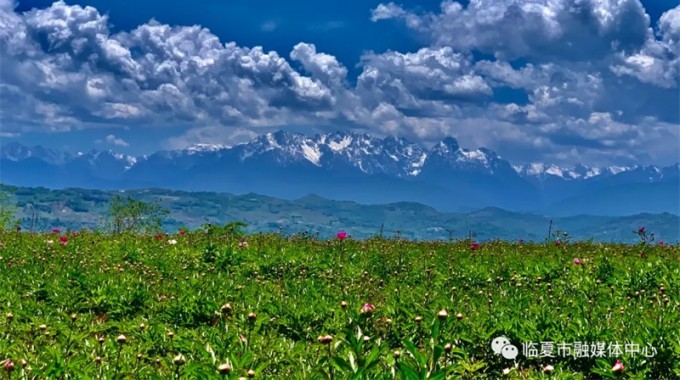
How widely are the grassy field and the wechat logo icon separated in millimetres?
34

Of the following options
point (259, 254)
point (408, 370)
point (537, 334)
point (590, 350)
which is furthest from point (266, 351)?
point (259, 254)

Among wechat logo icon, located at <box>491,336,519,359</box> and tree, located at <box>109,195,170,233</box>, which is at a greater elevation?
tree, located at <box>109,195,170,233</box>

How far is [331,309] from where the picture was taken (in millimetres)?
8977

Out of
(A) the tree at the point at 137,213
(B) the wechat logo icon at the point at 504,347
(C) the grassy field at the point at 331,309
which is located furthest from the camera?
(A) the tree at the point at 137,213

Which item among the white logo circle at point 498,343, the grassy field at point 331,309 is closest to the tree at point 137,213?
the grassy field at point 331,309

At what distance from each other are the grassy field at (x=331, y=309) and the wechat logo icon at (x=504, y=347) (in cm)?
3

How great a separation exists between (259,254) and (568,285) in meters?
6.76

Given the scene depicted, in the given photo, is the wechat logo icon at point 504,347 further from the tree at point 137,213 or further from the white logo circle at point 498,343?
the tree at point 137,213

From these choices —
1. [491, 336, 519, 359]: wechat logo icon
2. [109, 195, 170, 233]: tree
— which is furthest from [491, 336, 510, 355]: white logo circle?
[109, 195, 170, 233]: tree

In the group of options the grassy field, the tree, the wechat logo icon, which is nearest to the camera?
the grassy field

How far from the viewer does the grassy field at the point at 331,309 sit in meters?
5.87

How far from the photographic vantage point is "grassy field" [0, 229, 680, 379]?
587 centimetres

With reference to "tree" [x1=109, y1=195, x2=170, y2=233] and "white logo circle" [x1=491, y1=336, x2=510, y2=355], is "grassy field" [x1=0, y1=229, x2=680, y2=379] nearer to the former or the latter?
"white logo circle" [x1=491, y1=336, x2=510, y2=355]

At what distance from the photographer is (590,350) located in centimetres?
705
